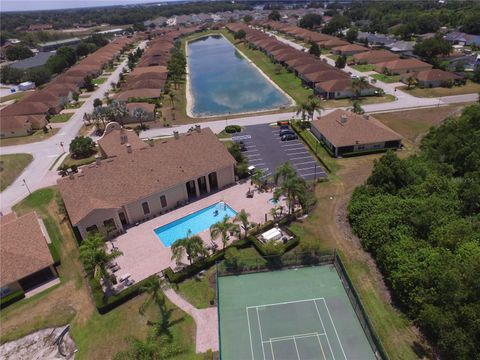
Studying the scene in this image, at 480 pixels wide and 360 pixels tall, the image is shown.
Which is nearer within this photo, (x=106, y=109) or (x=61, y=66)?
(x=106, y=109)

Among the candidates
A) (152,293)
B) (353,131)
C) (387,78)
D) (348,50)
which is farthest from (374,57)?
(152,293)

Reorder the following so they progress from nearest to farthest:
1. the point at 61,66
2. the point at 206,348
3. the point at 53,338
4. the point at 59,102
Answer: the point at 206,348
the point at 53,338
the point at 59,102
the point at 61,66

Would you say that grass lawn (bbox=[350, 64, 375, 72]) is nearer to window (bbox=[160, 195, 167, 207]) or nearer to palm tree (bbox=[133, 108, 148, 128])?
palm tree (bbox=[133, 108, 148, 128])

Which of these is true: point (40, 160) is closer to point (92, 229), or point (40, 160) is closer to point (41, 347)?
point (92, 229)

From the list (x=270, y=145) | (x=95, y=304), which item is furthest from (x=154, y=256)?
(x=270, y=145)

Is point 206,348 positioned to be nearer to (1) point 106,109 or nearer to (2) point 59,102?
(1) point 106,109

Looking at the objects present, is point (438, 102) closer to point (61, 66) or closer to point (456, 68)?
point (456, 68)

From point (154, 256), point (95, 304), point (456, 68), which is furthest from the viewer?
point (456, 68)

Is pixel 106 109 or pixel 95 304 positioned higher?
pixel 106 109
